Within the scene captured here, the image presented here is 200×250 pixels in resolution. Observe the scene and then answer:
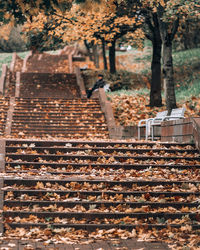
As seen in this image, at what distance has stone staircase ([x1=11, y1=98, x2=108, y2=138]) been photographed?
58.6 ft

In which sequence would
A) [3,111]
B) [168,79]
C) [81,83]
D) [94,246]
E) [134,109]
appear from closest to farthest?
[94,246], [168,79], [3,111], [134,109], [81,83]

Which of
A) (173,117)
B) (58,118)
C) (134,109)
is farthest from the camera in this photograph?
(134,109)

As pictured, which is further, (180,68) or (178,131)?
(180,68)

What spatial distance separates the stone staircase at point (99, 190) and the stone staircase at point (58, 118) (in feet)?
21.7

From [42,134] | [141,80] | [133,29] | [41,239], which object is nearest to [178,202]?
[41,239]

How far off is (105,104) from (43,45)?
11.7 meters

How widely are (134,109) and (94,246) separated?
49.5ft

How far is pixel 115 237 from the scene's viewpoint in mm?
6930

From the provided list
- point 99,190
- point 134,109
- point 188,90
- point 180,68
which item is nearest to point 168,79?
point 134,109

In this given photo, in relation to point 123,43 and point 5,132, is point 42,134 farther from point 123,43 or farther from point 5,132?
point 123,43

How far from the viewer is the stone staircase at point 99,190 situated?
7211 millimetres

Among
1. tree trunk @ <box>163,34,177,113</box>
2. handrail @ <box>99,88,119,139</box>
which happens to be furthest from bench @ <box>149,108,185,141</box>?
tree trunk @ <box>163,34,177,113</box>

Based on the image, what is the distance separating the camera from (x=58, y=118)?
19391 mm

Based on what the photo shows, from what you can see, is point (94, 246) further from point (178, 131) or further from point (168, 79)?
point (168, 79)
